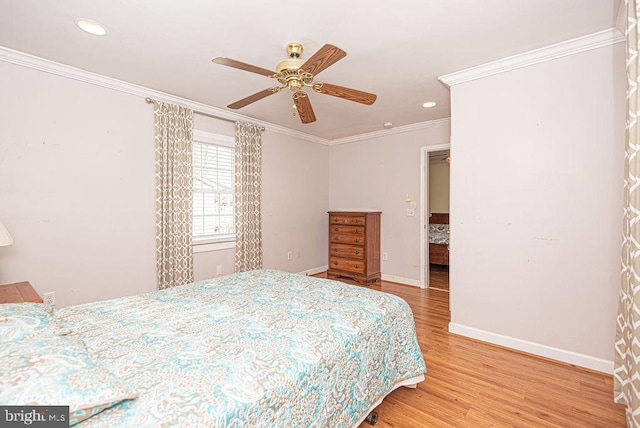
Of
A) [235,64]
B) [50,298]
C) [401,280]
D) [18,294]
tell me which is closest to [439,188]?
[401,280]

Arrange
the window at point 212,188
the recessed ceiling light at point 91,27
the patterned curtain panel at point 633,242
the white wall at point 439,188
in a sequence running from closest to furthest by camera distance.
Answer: the patterned curtain panel at point 633,242 → the recessed ceiling light at point 91,27 → the window at point 212,188 → the white wall at point 439,188

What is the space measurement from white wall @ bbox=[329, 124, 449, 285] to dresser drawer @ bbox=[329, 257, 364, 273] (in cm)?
56

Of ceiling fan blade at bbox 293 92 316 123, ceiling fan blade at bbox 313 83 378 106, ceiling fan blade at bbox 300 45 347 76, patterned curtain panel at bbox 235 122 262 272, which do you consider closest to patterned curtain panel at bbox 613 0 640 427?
ceiling fan blade at bbox 313 83 378 106

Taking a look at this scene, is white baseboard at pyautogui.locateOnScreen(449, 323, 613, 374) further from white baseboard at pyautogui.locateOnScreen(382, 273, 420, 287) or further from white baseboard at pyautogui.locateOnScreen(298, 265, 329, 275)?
white baseboard at pyautogui.locateOnScreen(298, 265, 329, 275)

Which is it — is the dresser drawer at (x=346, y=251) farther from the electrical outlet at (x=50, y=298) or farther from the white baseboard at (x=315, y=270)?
the electrical outlet at (x=50, y=298)

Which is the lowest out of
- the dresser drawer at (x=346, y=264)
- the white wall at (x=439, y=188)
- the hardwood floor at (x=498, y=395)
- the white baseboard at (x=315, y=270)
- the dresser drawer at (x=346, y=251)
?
the hardwood floor at (x=498, y=395)

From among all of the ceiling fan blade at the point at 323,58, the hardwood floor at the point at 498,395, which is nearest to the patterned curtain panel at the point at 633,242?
the hardwood floor at the point at 498,395

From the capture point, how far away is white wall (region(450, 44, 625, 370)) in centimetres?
222

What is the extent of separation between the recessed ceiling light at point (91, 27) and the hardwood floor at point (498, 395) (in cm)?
320

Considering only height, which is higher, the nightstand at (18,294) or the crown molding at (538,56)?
the crown molding at (538,56)

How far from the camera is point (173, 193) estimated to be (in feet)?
11.1

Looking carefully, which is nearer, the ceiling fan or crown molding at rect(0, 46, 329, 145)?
the ceiling fan

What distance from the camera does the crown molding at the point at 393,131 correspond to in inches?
171

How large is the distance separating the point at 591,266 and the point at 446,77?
2055 millimetres
